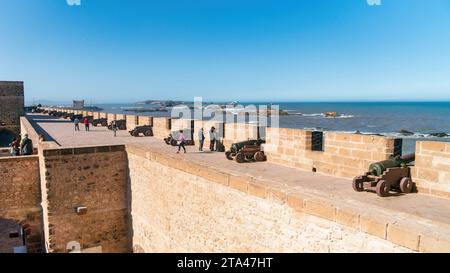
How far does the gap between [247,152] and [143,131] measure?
733 cm

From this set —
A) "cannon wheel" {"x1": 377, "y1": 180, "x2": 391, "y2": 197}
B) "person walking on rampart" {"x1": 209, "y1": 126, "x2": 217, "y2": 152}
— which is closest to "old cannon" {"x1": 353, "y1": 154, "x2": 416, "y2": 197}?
"cannon wheel" {"x1": 377, "y1": 180, "x2": 391, "y2": 197}

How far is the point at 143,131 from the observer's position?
47.4 ft

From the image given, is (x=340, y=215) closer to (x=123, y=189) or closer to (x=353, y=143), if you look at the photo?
(x=353, y=143)

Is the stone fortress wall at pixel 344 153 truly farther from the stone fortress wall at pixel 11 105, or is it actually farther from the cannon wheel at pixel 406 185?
the stone fortress wall at pixel 11 105

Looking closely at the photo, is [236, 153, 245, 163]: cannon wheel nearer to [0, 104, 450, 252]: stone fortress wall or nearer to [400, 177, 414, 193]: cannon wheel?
[0, 104, 450, 252]: stone fortress wall

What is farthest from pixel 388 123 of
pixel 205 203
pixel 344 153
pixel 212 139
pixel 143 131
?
pixel 205 203

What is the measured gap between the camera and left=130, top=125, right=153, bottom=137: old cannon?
14.3 metres

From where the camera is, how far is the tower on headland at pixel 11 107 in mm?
27922

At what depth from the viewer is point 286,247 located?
5027 mm

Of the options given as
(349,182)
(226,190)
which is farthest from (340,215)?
(226,190)

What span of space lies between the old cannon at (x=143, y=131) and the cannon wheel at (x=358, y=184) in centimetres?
1040

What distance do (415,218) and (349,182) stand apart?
2167 millimetres

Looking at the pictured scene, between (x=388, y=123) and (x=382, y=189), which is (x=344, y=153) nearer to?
(x=382, y=189)

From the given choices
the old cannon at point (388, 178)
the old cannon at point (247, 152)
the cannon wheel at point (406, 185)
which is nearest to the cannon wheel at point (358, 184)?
the old cannon at point (388, 178)
